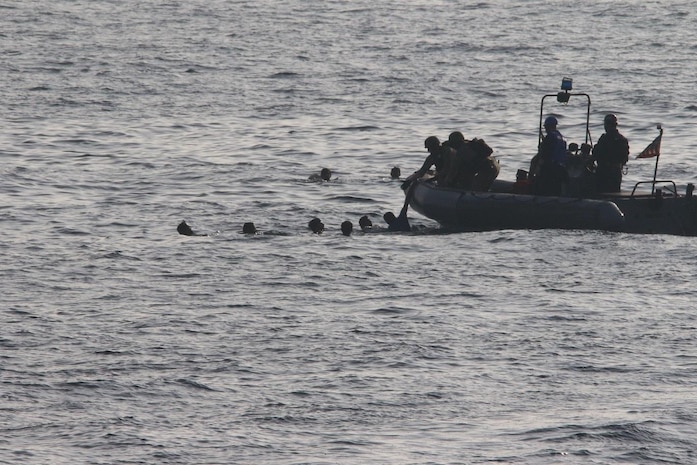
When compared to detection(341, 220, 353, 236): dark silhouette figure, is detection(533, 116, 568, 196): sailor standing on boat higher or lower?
higher

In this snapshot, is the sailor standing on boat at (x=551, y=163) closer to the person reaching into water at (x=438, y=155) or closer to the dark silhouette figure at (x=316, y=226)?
the person reaching into water at (x=438, y=155)

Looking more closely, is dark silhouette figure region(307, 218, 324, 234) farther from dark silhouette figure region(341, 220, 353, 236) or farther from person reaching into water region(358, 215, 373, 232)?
person reaching into water region(358, 215, 373, 232)

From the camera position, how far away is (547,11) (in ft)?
177

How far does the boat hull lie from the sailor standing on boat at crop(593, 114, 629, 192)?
27 cm

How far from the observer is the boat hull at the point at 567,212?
2252 centimetres

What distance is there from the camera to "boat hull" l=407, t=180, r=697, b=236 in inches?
886

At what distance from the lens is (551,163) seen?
22.8 meters

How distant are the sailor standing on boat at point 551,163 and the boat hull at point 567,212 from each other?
294 millimetres

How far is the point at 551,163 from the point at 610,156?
0.92 meters

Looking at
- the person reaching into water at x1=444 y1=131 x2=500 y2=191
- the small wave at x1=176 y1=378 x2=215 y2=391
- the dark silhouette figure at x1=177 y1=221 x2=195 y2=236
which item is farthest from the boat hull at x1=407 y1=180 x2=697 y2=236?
the small wave at x1=176 y1=378 x2=215 y2=391

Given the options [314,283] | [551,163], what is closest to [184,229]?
[314,283]

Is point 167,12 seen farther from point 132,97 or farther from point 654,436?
point 654,436

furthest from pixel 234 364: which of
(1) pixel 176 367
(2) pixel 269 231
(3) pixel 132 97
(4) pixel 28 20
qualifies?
(4) pixel 28 20

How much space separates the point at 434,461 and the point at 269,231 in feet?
34.5
